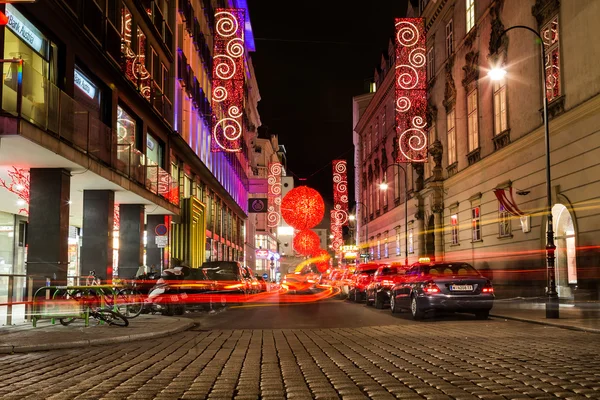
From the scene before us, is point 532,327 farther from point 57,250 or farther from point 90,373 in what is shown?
point 57,250

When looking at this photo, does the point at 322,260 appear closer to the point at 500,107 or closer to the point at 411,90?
the point at 411,90

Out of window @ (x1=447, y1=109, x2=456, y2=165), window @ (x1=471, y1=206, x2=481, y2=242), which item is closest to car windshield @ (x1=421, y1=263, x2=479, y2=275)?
window @ (x1=471, y1=206, x2=481, y2=242)

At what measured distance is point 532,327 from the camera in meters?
15.1

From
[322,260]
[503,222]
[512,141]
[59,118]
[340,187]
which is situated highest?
[340,187]

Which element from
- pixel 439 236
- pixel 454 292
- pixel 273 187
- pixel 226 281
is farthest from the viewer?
pixel 273 187

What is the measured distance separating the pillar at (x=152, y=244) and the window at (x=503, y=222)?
14.8 m

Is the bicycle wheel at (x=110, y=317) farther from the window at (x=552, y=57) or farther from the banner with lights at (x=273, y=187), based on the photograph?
the banner with lights at (x=273, y=187)

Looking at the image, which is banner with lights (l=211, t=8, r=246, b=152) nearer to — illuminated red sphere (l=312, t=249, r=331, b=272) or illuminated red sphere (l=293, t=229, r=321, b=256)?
illuminated red sphere (l=293, t=229, r=321, b=256)

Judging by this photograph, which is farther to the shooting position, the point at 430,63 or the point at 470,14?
the point at 430,63

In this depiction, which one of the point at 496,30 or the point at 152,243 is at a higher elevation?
the point at 496,30

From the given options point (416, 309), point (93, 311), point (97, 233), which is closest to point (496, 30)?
point (416, 309)

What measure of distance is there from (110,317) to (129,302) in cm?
258

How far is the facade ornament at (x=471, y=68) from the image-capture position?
30.3m

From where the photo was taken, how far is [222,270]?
26.8m
